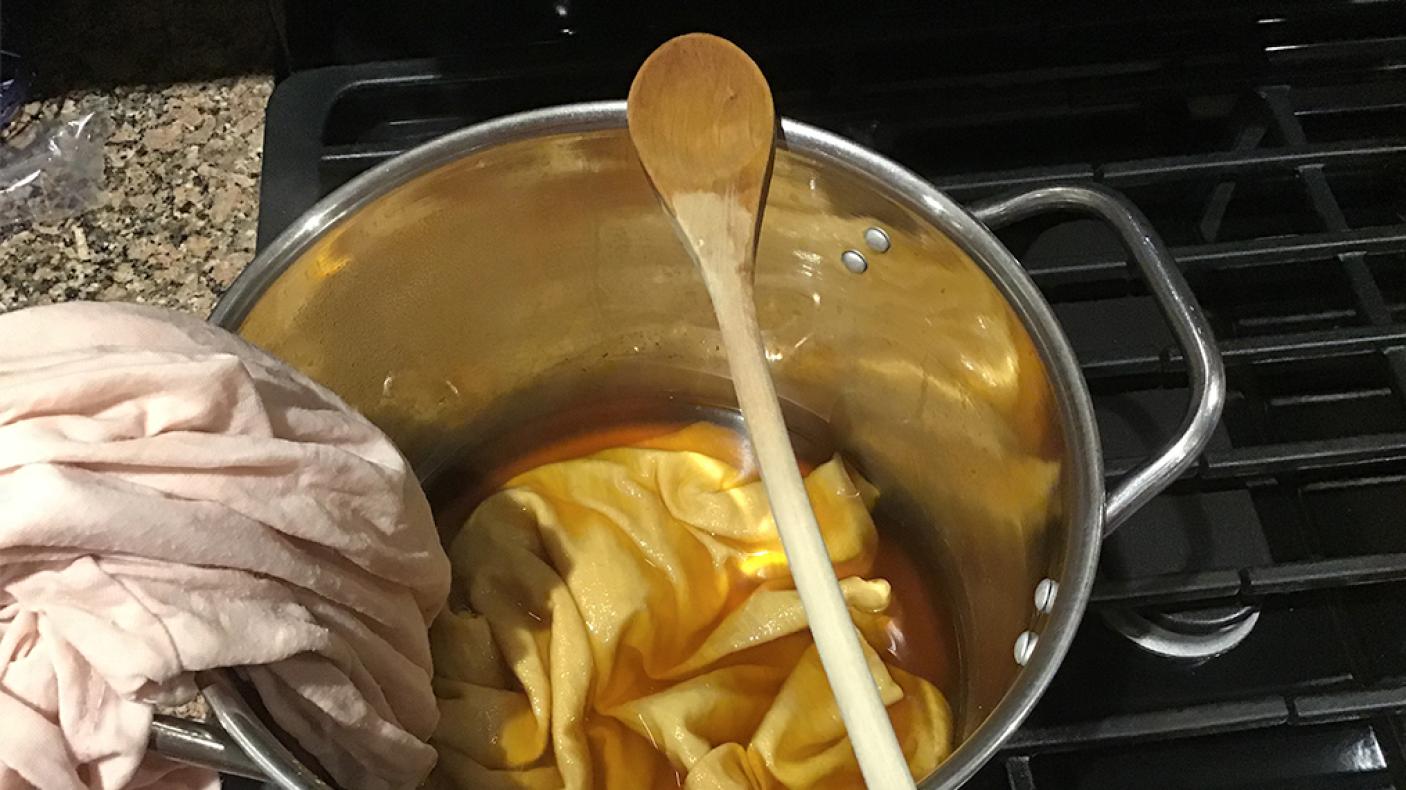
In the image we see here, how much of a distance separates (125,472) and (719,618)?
39cm

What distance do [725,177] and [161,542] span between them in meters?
0.31

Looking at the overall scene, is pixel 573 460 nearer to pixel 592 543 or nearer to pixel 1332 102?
pixel 592 543

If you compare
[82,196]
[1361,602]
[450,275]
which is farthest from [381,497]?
[1361,602]

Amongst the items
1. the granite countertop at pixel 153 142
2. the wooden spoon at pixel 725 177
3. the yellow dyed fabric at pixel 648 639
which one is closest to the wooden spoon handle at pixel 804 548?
the wooden spoon at pixel 725 177

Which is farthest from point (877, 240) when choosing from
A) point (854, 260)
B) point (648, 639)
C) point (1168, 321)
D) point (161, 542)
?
point (161, 542)

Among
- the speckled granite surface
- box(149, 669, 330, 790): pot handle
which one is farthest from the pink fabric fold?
the speckled granite surface

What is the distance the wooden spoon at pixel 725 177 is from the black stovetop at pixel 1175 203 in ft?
0.45

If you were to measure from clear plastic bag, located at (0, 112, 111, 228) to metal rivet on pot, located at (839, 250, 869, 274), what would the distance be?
445mm

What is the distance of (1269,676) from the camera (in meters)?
0.60

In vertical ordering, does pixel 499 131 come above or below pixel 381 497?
above

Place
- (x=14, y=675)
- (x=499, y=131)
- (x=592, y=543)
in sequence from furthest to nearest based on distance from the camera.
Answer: (x=592, y=543) → (x=499, y=131) → (x=14, y=675)

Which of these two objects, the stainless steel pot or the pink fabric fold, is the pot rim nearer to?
the stainless steel pot

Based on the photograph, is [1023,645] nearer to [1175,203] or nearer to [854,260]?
[854,260]

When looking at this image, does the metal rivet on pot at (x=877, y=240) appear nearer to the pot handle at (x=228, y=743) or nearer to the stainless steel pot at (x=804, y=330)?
the stainless steel pot at (x=804, y=330)
